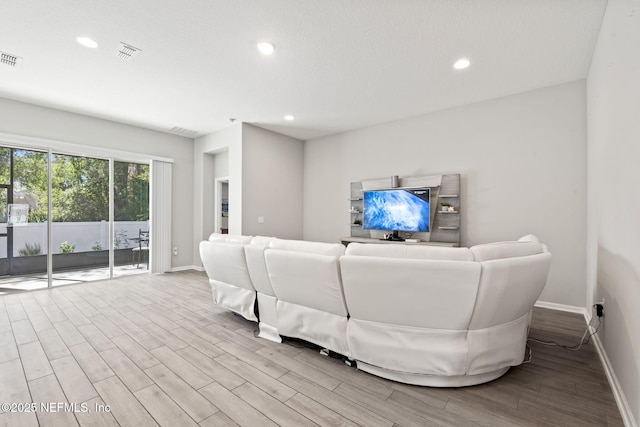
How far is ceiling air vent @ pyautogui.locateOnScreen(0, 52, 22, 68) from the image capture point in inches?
116

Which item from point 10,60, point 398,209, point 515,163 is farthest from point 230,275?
point 515,163

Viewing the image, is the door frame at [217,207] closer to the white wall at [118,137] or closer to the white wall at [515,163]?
the white wall at [118,137]

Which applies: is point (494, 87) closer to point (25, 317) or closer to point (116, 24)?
point (116, 24)

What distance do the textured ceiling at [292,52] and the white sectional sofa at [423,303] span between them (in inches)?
75.5

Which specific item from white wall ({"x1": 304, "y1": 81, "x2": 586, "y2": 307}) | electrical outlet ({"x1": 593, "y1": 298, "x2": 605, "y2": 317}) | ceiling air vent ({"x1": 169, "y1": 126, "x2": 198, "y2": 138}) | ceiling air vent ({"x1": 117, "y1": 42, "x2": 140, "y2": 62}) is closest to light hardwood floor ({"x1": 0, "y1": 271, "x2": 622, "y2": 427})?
electrical outlet ({"x1": 593, "y1": 298, "x2": 605, "y2": 317})

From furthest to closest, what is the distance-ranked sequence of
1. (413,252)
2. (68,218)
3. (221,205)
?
1. (221,205)
2. (68,218)
3. (413,252)

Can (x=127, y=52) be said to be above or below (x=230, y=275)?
above

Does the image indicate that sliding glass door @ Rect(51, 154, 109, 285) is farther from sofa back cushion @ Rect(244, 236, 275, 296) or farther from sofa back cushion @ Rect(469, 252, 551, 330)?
sofa back cushion @ Rect(469, 252, 551, 330)

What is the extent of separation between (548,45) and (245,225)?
4649 mm

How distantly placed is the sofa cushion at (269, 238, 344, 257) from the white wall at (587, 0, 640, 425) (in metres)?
1.67

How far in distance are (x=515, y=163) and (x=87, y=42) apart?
5.12m

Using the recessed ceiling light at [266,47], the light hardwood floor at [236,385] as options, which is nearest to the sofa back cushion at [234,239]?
the light hardwood floor at [236,385]

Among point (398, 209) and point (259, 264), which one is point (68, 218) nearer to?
point (259, 264)

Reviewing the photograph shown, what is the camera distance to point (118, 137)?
5164 millimetres
